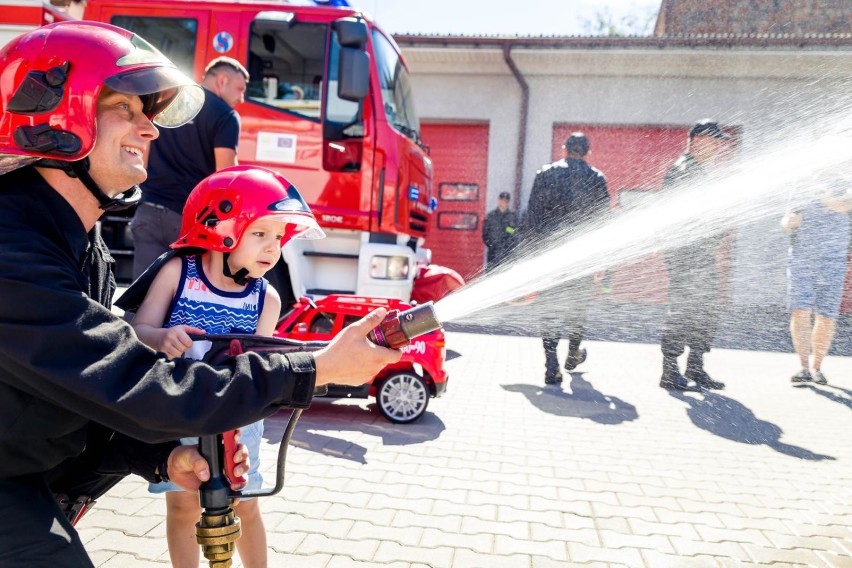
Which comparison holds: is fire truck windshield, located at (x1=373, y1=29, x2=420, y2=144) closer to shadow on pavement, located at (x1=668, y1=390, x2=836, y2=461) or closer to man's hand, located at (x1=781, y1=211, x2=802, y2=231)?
shadow on pavement, located at (x1=668, y1=390, x2=836, y2=461)

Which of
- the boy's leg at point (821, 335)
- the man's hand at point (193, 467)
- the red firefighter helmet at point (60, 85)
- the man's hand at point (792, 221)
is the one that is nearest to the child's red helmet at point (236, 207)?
the red firefighter helmet at point (60, 85)

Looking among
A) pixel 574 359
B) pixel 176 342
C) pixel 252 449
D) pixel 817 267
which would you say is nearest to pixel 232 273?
pixel 176 342

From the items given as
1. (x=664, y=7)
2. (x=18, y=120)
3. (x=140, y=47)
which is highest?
(x=664, y=7)

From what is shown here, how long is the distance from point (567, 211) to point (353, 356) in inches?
212

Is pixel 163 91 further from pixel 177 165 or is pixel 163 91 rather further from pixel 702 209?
pixel 702 209

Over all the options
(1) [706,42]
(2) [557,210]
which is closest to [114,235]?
(2) [557,210]

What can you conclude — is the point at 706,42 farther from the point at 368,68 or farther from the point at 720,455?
the point at 720,455

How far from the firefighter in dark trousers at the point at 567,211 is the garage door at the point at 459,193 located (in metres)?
6.67

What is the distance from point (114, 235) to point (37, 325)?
5837 mm

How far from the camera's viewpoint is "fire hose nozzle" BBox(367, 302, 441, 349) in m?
1.69

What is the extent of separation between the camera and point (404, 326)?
1706mm

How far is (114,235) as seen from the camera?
672cm

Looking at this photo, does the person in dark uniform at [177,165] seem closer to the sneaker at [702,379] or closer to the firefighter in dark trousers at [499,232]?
the sneaker at [702,379]

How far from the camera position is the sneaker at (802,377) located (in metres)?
7.35
